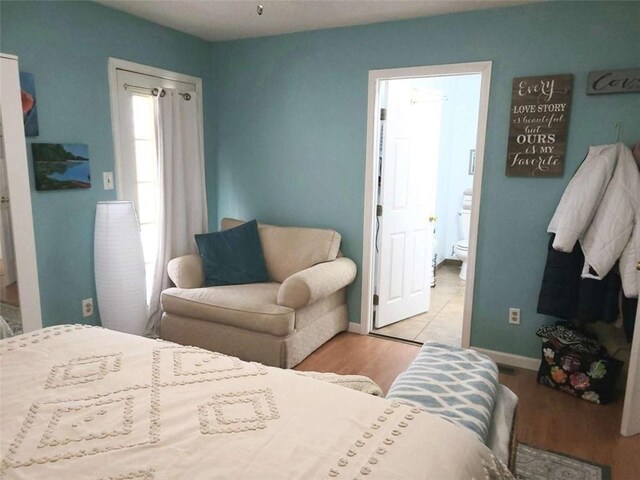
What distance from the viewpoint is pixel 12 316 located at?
252 centimetres

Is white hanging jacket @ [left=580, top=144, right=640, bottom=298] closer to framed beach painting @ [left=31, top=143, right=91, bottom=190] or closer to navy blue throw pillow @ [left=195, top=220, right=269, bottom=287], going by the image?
navy blue throw pillow @ [left=195, top=220, right=269, bottom=287]

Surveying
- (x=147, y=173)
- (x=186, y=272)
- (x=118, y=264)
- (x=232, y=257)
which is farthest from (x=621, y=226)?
(x=147, y=173)

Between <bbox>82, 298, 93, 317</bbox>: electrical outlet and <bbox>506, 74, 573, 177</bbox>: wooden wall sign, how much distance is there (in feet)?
9.81

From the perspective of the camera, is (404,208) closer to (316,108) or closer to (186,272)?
(316,108)

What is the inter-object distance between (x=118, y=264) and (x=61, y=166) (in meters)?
0.70

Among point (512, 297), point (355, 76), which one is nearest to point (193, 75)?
point (355, 76)

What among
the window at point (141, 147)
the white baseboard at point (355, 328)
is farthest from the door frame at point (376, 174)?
the window at point (141, 147)

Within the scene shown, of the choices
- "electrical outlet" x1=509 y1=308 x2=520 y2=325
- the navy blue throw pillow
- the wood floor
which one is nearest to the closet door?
the wood floor

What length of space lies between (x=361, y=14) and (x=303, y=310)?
2.07 meters

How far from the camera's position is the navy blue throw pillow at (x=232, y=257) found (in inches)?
132

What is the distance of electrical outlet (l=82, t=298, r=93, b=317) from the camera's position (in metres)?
3.07

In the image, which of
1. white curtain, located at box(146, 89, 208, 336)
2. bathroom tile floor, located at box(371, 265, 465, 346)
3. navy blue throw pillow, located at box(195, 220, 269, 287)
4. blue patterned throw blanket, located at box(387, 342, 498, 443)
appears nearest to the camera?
blue patterned throw blanket, located at box(387, 342, 498, 443)

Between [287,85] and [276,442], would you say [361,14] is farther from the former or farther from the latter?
[276,442]

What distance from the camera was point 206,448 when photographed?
1.08 meters
